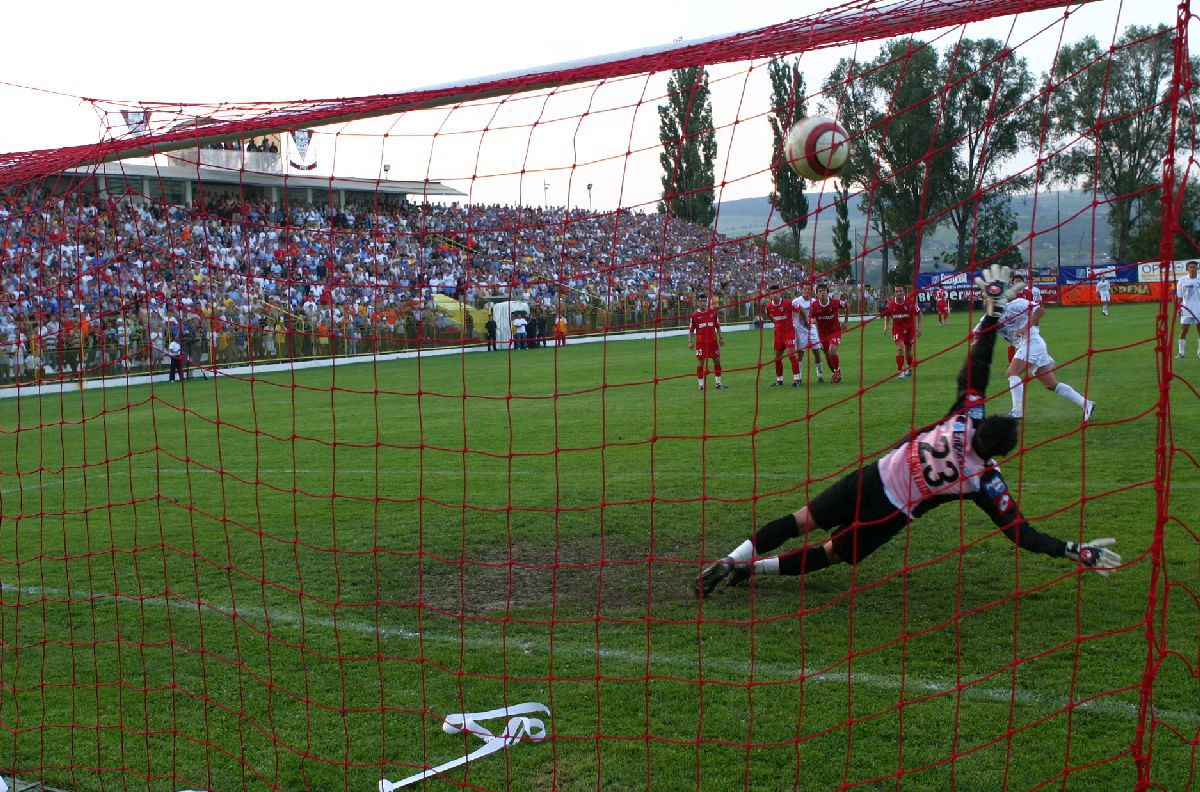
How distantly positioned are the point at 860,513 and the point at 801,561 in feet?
1.86

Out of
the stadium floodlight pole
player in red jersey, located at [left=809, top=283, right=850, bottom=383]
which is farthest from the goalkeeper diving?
player in red jersey, located at [left=809, top=283, right=850, bottom=383]

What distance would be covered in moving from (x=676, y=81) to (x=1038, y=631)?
3564 millimetres

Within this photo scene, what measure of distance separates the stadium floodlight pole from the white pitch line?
7.94 feet

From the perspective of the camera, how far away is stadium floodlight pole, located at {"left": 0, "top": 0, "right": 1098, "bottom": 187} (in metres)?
4.21

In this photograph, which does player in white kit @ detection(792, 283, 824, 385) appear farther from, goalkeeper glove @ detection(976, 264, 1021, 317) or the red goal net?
goalkeeper glove @ detection(976, 264, 1021, 317)

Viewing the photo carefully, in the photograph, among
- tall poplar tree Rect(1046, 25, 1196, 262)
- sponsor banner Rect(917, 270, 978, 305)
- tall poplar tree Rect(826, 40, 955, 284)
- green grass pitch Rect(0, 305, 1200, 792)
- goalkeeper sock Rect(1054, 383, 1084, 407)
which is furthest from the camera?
goalkeeper sock Rect(1054, 383, 1084, 407)

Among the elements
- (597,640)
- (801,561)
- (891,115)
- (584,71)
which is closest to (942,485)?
(801,561)

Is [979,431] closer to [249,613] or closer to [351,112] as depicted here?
[351,112]

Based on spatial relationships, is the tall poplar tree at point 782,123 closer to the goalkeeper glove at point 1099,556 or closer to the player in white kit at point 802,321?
the goalkeeper glove at point 1099,556

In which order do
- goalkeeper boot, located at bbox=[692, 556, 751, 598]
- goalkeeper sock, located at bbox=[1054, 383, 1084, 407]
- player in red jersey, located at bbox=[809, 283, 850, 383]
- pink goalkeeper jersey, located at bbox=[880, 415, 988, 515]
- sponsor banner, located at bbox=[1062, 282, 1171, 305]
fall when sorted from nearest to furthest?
pink goalkeeper jersey, located at bbox=[880, 415, 988, 515] < goalkeeper boot, located at bbox=[692, 556, 751, 598] < goalkeeper sock, located at bbox=[1054, 383, 1084, 407] < player in red jersey, located at bbox=[809, 283, 850, 383] < sponsor banner, located at bbox=[1062, 282, 1171, 305]

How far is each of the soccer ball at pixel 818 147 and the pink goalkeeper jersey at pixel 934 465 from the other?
1.50 metres

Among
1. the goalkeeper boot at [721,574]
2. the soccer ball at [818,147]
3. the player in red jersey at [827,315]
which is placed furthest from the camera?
the player in red jersey at [827,315]

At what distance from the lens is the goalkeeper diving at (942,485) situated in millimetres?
5406

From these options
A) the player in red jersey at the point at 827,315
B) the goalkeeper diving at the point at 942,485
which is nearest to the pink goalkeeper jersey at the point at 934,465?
the goalkeeper diving at the point at 942,485
